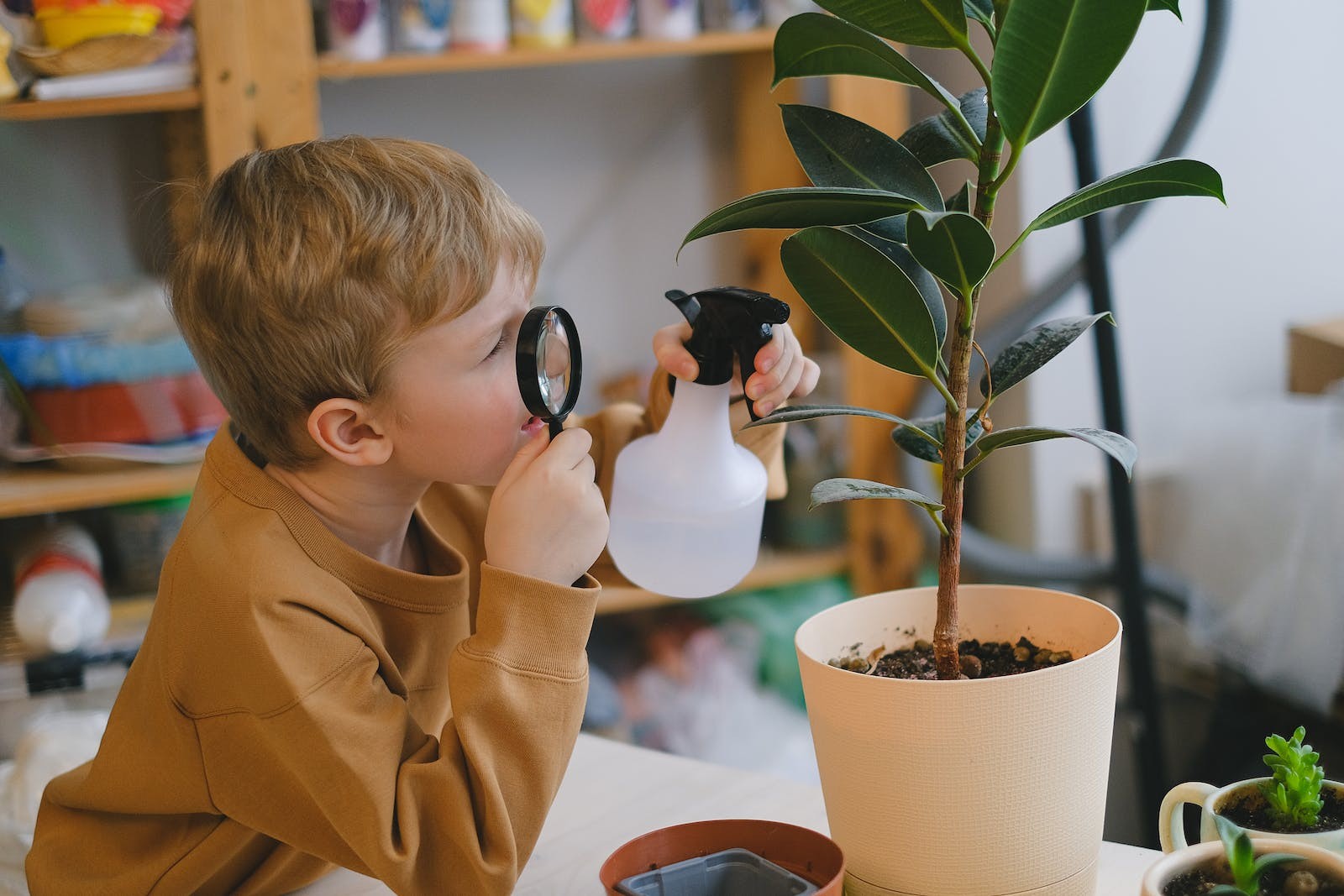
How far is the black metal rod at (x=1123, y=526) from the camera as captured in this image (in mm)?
1505

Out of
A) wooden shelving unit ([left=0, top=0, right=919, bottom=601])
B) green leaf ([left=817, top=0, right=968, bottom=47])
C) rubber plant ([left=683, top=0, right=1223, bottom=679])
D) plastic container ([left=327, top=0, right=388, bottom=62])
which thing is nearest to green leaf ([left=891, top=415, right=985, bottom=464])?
rubber plant ([left=683, top=0, right=1223, bottom=679])

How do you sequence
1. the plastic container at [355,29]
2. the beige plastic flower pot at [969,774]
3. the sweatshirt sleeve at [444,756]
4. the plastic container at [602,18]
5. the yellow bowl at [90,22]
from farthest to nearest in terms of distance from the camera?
the plastic container at [602,18] < the plastic container at [355,29] < the yellow bowl at [90,22] < the sweatshirt sleeve at [444,756] < the beige plastic flower pot at [969,774]

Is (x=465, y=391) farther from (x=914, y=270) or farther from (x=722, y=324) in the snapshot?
(x=914, y=270)

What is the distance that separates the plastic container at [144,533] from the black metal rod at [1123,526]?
126 cm

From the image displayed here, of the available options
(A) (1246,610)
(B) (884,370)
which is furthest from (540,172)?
(A) (1246,610)

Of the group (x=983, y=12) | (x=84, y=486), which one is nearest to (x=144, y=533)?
(x=84, y=486)

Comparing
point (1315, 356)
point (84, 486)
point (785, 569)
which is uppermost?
point (1315, 356)

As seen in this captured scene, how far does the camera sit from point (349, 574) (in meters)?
0.90

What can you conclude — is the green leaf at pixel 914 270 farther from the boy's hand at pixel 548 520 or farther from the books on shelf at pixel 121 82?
the books on shelf at pixel 121 82

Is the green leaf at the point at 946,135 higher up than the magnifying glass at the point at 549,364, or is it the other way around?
the green leaf at the point at 946,135

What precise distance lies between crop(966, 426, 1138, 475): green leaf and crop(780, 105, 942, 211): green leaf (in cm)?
13

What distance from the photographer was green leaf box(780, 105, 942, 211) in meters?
0.71

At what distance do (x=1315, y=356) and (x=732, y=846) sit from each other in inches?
59.6

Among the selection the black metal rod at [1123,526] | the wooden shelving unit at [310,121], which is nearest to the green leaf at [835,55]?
the black metal rod at [1123,526]
